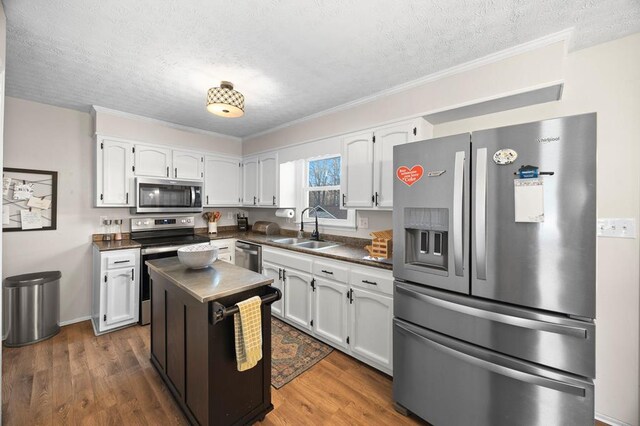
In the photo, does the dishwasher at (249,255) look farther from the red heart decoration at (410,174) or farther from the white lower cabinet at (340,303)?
the red heart decoration at (410,174)

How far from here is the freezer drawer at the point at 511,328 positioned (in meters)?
1.23

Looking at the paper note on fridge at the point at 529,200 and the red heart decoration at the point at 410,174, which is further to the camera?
the red heart decoration at the point at 410,174

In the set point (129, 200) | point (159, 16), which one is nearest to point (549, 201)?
point (159, 16)

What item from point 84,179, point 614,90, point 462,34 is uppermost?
point 462,34

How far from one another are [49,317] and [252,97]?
313 cm

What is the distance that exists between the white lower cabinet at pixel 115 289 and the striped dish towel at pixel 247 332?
7.17 feet

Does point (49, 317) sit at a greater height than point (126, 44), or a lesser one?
lesser

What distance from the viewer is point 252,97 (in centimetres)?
276

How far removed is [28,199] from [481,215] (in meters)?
4.29

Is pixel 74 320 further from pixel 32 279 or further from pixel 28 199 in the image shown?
pixel 28 199

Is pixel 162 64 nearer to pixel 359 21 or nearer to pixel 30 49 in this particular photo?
pixel 30 49

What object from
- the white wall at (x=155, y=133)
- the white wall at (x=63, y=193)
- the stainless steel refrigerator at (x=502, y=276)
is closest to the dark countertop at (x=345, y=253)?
the stainless steel refrigerator at (x=502, y=276)

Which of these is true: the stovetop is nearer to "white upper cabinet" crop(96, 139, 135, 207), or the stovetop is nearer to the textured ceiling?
"white upper cabinet" crop(96, 139, 135, 207)

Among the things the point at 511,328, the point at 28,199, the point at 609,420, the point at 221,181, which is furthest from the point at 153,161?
the point at 609,420
